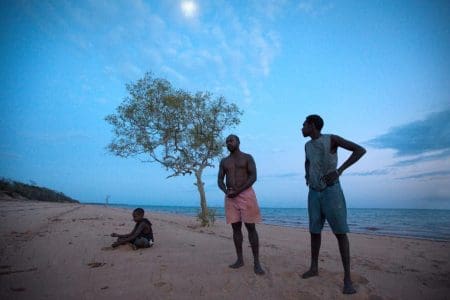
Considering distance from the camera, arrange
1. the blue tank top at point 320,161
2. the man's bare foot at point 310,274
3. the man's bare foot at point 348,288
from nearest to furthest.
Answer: the man's bare foot at point 348,288 < the blue tank top at point 320,161 < the man's bare foot at point 310,274

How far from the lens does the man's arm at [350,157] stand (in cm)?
424

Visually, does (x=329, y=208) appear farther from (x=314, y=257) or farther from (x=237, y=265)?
(x=237, y=265)

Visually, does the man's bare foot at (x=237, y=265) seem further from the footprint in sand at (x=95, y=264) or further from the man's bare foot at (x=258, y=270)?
the footprint in sand at (x=95, y=264)

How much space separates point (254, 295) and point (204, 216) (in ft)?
41.0

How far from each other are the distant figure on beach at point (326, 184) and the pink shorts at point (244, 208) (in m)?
0.98

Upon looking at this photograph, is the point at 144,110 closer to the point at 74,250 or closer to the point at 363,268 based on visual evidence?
the point at 74,250

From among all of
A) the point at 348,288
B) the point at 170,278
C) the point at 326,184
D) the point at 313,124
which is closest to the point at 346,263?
the point at 348,288

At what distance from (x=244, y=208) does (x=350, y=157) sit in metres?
1.98

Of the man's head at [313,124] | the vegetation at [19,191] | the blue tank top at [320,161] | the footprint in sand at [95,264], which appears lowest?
the footprint in sand at [95,264]

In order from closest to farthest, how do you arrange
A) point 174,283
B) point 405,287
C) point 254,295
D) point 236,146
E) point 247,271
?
1. point 254,295
2. point 174,283
3. point 405,287
4. point 247,271
5. point 236,146

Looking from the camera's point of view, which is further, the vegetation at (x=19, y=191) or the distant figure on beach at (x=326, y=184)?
the vegetation at (x=19, y=191)

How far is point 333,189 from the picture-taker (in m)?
4.38

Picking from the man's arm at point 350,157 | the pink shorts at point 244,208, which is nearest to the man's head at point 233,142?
the pink shorts at point 244,208

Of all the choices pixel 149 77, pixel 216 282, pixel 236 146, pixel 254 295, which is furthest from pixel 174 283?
pixel 149 77
